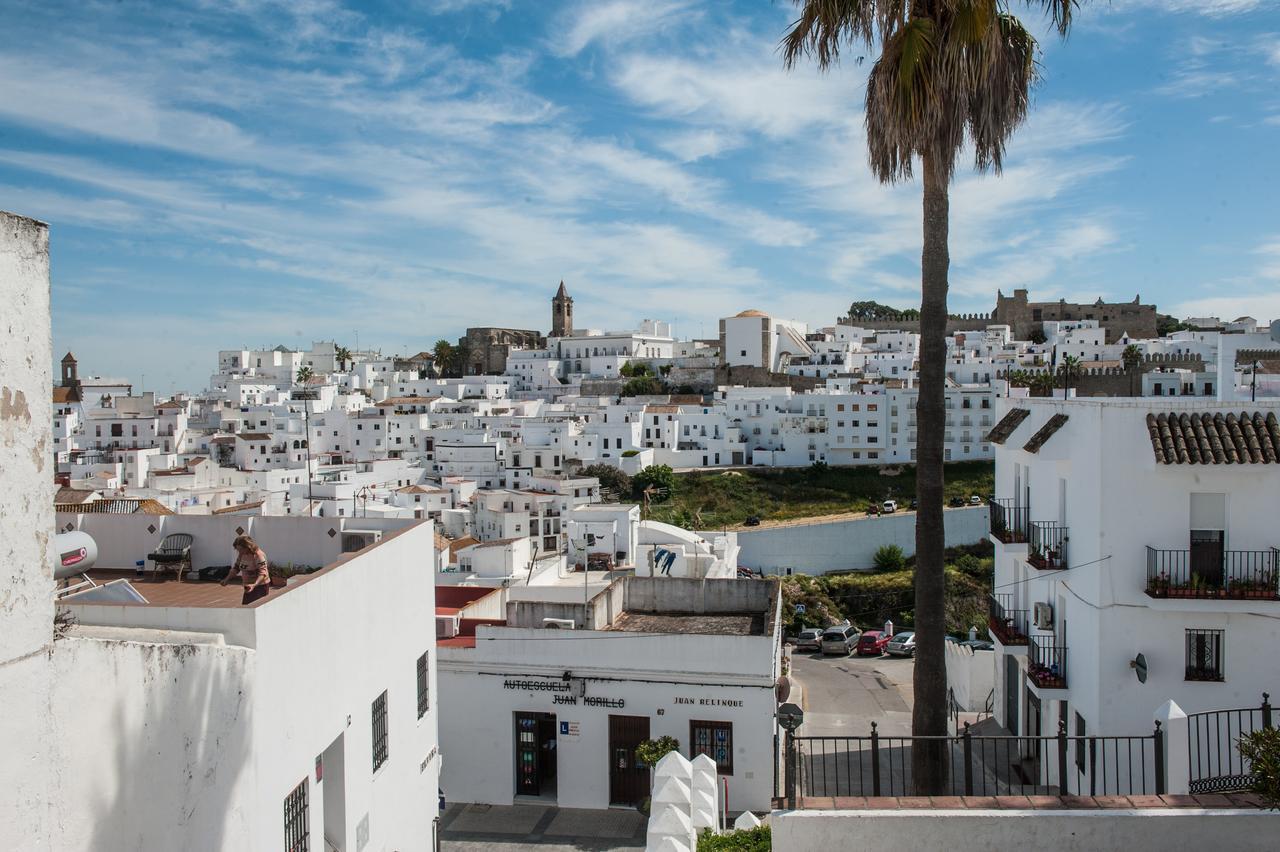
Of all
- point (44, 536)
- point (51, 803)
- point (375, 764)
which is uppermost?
point (44, 536)

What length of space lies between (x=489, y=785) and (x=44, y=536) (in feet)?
43.2

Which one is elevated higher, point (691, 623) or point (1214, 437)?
point (1214, 437)

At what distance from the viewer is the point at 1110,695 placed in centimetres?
1180

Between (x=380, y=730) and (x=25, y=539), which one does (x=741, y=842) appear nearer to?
(x=380, y=730)

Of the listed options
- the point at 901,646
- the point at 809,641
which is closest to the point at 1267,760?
the point at 901,646

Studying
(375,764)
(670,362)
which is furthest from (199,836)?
(670,362)

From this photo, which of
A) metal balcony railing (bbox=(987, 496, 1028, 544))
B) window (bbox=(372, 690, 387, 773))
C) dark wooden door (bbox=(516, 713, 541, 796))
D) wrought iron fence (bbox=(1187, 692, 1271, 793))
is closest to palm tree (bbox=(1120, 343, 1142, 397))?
metal balcony railing (bbox=(987, 496, 1028, 544))

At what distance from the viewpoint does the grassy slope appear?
6141 cm

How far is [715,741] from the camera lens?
1569 cm

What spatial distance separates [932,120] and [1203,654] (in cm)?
757

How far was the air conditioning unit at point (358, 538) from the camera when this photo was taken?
10812mm

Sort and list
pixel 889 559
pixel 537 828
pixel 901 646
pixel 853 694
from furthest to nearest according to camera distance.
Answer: pixel 889 559 → pixel 901 646 → pixel 853 694 → pixel 537 828

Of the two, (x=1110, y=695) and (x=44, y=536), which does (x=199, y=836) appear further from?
(x=1110, y=695)

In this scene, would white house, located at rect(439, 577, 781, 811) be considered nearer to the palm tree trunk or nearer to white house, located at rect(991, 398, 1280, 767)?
white house, located at rect(991, 398, 1280, 767)
